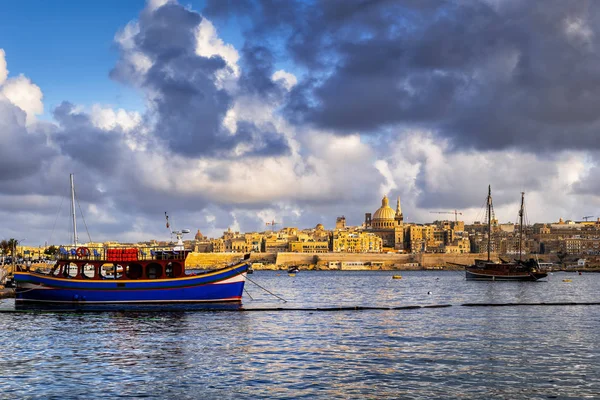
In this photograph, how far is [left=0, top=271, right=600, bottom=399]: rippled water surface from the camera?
21.8 metres

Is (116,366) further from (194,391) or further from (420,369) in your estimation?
(420,369)

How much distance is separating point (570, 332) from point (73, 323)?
25.7 metres

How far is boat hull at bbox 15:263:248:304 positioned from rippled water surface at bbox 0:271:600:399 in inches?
160

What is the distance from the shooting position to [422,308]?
164 feet

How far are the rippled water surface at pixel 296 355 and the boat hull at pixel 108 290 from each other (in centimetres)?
406

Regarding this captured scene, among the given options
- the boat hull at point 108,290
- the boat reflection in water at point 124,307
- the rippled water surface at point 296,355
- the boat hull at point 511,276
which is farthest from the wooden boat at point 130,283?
the boat hull at point 511,276

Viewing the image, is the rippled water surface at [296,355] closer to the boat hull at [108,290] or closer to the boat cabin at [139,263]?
the boat hull at [108,290]

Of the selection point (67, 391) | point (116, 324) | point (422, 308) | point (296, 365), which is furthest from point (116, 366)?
point (422, 308)

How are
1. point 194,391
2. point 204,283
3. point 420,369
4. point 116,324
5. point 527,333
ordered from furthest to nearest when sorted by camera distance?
point 204,283 < point 116,324 < point 527,333 < point 420,369 < point 194,391

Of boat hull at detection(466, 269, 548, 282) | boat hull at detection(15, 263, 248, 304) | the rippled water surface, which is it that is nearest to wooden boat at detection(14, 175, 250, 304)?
boat hull at detection(15, 263, 248, 304)

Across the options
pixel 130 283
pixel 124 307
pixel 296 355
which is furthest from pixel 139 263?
pixel 296 355

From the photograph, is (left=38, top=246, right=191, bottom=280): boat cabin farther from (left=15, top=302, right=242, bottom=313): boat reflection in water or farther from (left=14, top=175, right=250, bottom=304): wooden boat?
(left=15, top=302, right=242, bottom=313): boat reflection in water

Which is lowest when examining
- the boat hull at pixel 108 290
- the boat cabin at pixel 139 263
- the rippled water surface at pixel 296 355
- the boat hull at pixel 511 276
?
the boat hull at pixel 511 276

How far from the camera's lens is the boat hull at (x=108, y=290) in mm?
48156
